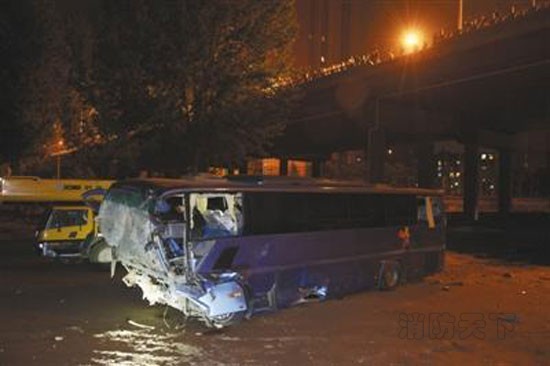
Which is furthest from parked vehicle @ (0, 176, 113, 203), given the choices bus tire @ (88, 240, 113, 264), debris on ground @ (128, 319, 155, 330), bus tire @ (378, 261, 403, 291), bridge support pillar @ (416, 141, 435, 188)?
bridge support pillar @ (416, 141, 435, 188)

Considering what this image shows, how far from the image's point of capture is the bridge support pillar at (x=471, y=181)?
55.0m

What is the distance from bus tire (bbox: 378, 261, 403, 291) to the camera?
58.6ft

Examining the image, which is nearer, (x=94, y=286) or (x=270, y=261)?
(x=270, y=261)

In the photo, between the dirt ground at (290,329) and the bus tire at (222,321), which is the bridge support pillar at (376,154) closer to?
the dirt ground at (290,329)

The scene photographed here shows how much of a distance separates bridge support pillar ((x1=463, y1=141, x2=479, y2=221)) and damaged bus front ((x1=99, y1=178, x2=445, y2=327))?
3878 cm

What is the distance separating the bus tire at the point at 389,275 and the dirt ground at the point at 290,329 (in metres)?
0.26

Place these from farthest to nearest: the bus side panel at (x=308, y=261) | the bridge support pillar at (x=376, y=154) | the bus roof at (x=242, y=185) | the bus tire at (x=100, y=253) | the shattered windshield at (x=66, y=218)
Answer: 1. the bridge support pillar at (x=376, y=154)
2. the shattered windshield at (x=66, y=218)
3. the bus tire at (x=100, y=253)
4. the bus side panel at (x=308, y=261)
5. the bus roof at (x=242, y=185)

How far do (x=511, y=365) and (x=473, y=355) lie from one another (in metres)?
0.66

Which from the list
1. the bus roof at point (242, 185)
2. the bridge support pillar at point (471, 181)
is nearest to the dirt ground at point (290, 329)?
the bus roof at point (242, 185)

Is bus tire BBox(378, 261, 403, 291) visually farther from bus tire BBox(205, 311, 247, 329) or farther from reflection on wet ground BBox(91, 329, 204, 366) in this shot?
reflection on wet ground BBox(91, 329, 204, 366)

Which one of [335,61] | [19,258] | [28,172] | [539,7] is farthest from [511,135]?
[19,258]

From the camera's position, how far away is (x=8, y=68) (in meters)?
36.9

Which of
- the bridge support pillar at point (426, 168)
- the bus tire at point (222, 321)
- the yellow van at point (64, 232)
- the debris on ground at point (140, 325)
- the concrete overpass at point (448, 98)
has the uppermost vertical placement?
the concrete overpass at point (448, 98)

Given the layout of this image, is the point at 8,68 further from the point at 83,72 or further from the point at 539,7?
the point at 539,7
